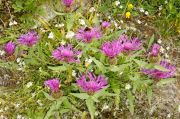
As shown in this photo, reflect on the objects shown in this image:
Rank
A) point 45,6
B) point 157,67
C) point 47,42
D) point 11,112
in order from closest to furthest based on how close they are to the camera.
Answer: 1. point 157,67
2. point 11,112
3. point 47,42
4. point 45,6

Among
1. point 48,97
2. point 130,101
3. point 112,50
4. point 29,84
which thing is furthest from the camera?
point 29,84

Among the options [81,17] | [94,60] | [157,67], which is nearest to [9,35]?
[81,17]

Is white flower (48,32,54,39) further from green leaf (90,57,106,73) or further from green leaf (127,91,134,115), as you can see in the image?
green leaf (127,91,134,115)

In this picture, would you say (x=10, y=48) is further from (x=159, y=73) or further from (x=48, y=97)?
(x=159, y=73)

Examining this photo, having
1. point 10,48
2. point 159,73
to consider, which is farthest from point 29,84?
point 159,73

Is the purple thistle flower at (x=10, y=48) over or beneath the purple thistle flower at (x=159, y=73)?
over

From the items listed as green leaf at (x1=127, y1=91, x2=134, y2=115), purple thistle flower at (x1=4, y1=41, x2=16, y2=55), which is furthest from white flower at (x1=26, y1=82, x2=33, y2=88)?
green leaf at (x1=127, y1=91, x2=134, y2=115)

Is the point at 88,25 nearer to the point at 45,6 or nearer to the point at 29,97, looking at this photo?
the point at 45,6

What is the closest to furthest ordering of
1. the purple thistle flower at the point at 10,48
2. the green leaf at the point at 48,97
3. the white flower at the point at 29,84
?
the green leaf at the point at 48,97 → the purple thistle flower at the point at 10,48 → the white flower at the point at 29,84

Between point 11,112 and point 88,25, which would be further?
point 88,25

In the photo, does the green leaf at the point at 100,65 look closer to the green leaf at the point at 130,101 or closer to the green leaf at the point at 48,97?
the green leaf at the point at 130,101

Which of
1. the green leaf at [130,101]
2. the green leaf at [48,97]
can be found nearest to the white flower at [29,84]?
the green leaf at [48,97]
